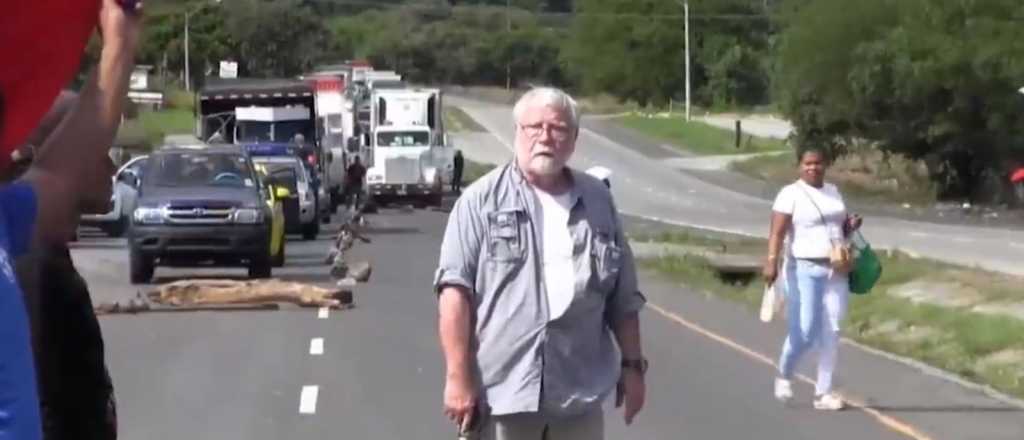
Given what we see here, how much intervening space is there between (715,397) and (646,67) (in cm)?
11434

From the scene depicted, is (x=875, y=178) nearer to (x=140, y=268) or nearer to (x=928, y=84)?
(x=928, y=84)

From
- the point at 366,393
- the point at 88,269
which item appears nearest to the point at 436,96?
the point at 88,269

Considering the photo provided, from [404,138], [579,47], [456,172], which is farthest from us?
[579,47]

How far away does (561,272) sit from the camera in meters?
6.93

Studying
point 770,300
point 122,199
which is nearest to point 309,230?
point 122,199

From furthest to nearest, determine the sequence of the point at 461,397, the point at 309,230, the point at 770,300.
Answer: the point at 309,230
the point at 770,300
the point at 461,397

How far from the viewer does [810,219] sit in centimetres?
1442

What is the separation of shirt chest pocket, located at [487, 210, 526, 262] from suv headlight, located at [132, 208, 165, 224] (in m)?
20.9

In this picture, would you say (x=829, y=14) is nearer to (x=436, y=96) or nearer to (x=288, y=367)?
(x=436, y=96)

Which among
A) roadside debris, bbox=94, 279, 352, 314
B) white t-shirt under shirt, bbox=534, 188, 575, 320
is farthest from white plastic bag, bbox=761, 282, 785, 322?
roadside debris, bbox=94, 279, 352, 314

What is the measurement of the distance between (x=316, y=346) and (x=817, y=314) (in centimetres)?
598

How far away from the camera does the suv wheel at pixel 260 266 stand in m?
27.8

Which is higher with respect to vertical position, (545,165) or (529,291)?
(545,165)

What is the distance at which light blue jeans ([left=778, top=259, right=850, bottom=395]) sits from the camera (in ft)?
47.3
